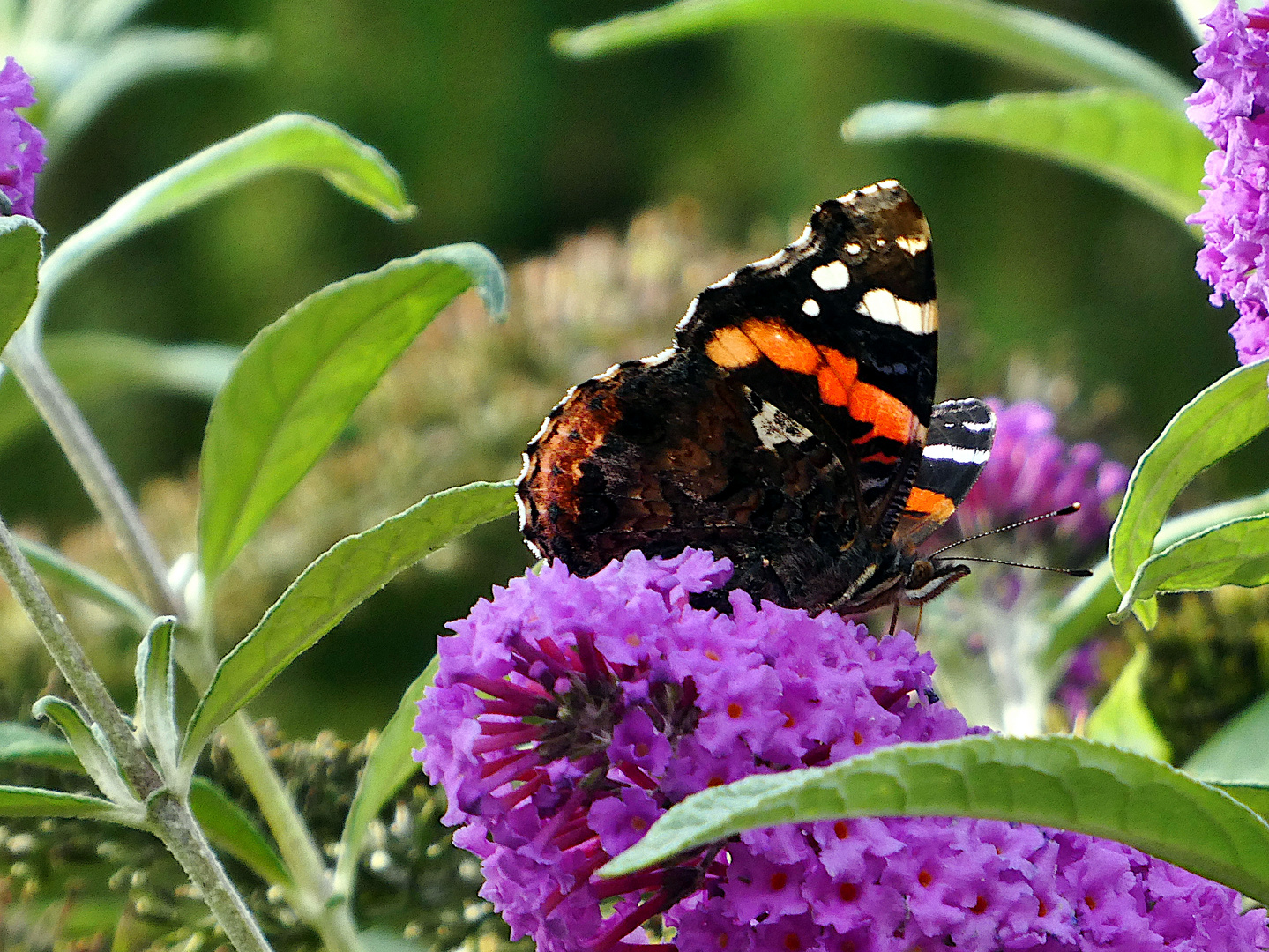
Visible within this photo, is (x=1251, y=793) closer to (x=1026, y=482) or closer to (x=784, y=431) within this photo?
(x=784, y=431)

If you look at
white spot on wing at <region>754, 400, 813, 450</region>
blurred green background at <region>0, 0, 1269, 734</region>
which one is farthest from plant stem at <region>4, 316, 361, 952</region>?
blurred green background at <region>0, 0, 1269, 734</region>

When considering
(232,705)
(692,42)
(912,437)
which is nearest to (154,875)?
(232,705)

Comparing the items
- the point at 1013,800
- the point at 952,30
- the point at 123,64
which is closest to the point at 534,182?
the point at 123,64

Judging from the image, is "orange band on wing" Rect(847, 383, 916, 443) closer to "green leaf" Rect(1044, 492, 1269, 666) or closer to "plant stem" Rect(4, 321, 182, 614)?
"green leaf" Rect(1044, 492, 1269, 666)

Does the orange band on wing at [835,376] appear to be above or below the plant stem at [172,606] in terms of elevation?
above

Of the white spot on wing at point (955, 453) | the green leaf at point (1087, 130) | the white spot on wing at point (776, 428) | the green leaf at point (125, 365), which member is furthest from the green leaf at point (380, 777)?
the green leaf at point (125, 365)

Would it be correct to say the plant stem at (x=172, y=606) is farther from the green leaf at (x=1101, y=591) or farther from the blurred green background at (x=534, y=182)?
the blurred green background at (x=534, y=182)

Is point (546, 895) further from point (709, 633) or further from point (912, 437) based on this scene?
point (912, 437)
